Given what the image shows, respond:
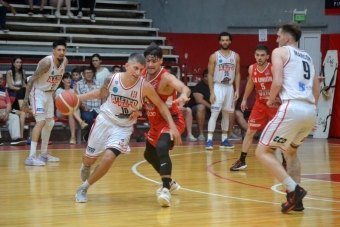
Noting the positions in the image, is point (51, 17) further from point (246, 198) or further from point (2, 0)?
point (246, 198)

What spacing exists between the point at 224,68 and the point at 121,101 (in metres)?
6.53

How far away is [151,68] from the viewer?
702 cm

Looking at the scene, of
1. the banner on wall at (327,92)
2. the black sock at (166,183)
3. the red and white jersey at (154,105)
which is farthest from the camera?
the banner on wall at (327,92)

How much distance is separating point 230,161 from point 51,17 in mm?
7963

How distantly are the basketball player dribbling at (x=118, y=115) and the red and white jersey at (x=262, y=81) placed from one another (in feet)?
10.1

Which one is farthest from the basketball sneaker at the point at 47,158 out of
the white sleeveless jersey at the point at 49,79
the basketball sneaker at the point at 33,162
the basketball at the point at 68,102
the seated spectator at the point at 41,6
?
the seated spectator at the point at 41,6

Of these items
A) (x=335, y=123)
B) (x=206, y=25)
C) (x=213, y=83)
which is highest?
(x=206, y=25)

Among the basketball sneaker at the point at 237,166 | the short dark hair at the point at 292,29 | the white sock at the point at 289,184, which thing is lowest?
the basketball sneaker at the point at 237,166

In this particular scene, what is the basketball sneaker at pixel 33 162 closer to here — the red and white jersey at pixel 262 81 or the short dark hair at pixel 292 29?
the red and white jersey at pixel 262 81

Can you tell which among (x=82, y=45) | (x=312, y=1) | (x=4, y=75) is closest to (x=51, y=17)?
(x=82, y=45)

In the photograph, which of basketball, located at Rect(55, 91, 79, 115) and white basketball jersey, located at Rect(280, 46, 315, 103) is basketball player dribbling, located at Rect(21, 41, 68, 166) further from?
white basketball jersey, located at Rect(280, 46, 315, 103)

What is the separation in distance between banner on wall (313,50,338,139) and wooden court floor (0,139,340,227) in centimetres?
499

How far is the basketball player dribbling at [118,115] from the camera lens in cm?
671

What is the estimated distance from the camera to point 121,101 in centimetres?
688
